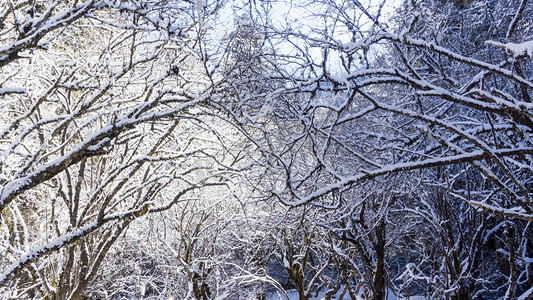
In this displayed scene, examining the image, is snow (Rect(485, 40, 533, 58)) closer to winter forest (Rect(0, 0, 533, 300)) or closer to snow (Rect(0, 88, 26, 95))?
winter forest (Rect(0, 0, 533, 300))

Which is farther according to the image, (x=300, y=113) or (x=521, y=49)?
(x=300, y=113)

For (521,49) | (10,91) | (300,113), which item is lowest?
(521,49)

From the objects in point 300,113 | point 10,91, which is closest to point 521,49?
point 300,113

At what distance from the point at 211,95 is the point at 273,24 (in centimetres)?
119

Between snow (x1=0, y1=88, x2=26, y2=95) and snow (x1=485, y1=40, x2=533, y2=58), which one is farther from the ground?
snow (x1=0, y1=88, x2=26, y2=95)

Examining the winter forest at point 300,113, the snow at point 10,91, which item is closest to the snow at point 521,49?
the winter forest at point 300,113

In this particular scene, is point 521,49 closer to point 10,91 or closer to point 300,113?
point 300,113

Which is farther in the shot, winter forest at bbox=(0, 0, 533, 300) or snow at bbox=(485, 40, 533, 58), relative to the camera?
winter forest at bbox=(0, 0, 533, 300)

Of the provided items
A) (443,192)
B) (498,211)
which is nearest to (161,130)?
(443,192)

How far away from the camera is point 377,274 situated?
6.63 meters

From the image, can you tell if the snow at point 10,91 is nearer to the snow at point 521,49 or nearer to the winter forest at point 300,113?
the winter forest at point 300,113

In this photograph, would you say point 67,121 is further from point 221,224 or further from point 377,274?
point 221,224

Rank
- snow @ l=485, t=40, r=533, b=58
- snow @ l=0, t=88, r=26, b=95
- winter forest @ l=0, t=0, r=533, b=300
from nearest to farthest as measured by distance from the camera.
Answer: snow @ l=485, t=40, r=533, b=58 < winter forest @ l=0, t=0, r=533, b=300 < snow @ l=0, t=88, r=26, b=95

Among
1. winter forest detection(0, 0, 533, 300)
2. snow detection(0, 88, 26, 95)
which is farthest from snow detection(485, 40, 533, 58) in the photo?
snow detection(0, 88, 26, 95)
